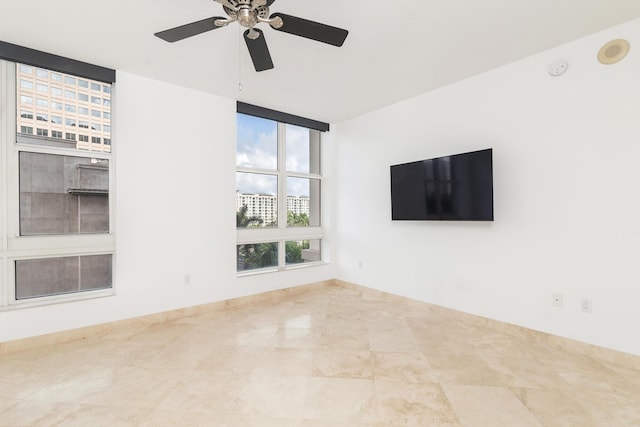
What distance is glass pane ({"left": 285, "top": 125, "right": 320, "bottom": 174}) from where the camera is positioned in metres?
4.77

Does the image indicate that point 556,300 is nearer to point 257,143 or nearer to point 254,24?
point 254,24

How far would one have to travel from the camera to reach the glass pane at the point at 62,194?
2791mm

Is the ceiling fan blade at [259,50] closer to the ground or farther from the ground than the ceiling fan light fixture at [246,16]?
farther from the ground

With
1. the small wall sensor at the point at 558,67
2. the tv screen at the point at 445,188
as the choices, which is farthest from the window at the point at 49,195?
the small wall sensor at the point at 558,67

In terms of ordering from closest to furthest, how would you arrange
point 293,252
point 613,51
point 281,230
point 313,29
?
point 313,29 < point 613,51 < point 281,230 < point 293,252

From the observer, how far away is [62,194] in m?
2.98

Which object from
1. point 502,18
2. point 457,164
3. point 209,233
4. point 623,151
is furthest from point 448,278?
point 209,233

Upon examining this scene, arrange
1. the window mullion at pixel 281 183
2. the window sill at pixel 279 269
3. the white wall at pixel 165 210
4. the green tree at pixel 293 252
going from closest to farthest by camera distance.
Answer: the white wall at pixel 165 210, the window sill at pixel 279 269, the window mullion at pixel 281 183, the green tree at pixel 293 252

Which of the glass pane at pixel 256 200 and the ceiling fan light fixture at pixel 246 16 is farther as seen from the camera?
the glass pane at pixel 256 200

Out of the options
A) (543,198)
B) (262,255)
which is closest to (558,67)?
(543,198)

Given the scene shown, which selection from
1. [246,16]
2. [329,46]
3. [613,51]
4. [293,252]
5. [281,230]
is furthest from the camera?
[293,252]

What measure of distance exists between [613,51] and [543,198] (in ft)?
4.28

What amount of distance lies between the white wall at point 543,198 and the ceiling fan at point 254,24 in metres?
2.14

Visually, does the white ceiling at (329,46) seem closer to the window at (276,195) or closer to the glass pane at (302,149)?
the window at (276,195)
